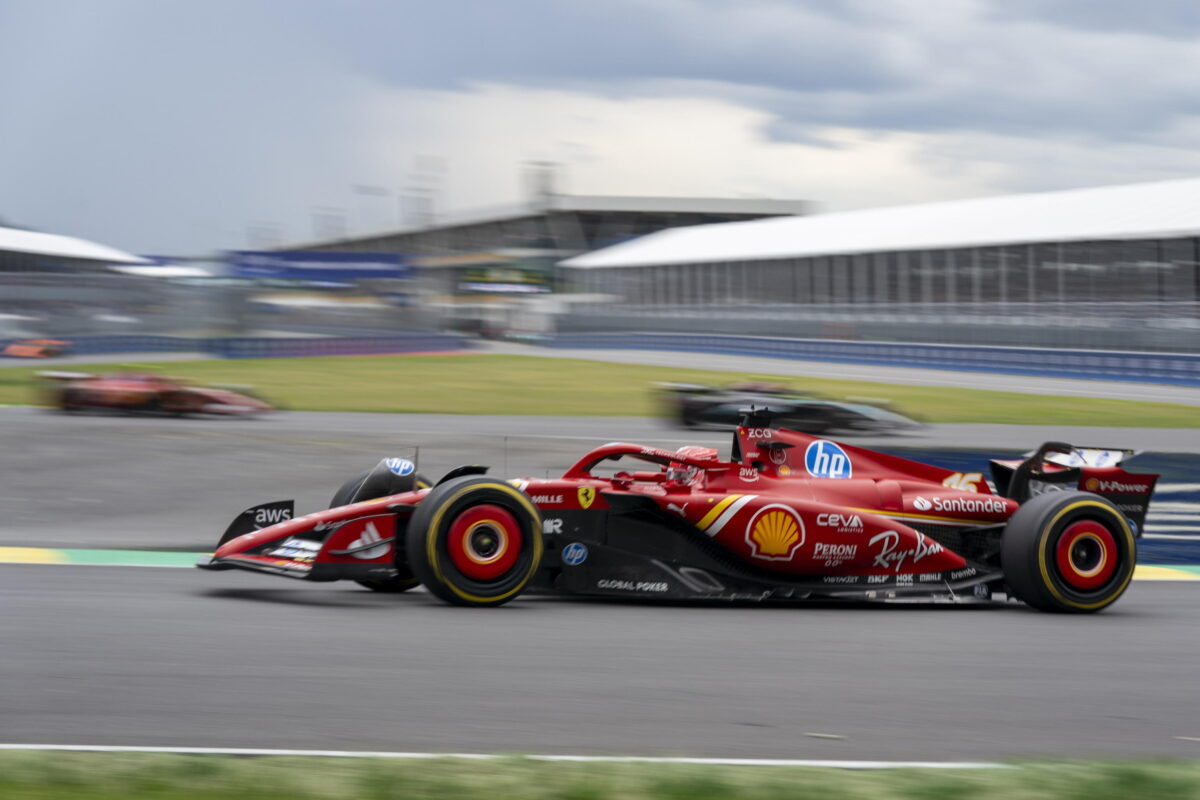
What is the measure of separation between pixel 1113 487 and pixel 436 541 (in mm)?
4510

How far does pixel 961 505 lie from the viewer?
834cm

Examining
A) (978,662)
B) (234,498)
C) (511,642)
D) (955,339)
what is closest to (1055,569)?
(978,662)

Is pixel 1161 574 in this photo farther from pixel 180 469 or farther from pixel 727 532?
pixel 180 469

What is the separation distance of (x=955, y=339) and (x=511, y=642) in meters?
32.7

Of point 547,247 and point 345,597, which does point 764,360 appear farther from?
point 547,247

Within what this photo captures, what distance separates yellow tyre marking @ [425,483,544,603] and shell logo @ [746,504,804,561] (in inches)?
50.4

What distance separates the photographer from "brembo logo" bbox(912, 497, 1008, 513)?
326 inches

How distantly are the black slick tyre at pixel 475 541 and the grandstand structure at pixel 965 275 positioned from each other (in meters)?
26.6

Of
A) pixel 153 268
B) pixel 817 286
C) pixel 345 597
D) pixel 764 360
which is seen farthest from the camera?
pixel 153 268

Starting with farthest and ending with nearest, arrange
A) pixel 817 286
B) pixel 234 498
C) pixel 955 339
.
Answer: pixel 817 286
pixel 955 339
pixel 234 498

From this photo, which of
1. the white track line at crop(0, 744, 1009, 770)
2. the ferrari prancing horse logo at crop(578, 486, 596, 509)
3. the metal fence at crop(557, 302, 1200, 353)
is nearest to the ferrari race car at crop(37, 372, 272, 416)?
the ferrari prancing horse logo at crop(578, 486, 596, 509)

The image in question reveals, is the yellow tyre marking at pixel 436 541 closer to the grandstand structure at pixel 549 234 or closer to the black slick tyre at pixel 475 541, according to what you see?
the black slick tyre at pixel 475 541

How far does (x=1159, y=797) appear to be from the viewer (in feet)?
14.1

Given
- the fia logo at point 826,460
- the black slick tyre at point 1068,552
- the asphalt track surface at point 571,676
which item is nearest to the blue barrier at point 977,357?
the black slick tyre at point 1068,552
